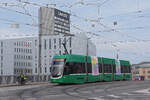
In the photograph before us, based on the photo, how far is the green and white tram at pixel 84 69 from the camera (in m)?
27.8

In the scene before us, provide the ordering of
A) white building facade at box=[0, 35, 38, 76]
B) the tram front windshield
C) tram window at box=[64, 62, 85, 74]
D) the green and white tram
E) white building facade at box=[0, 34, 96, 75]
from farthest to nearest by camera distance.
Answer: white building facade at box=[0, 35, 38, 76], white building facade at box=[0, 34, 96, 75], tram window at box=[64, 62, 85, 74], the green and white tram, the tram front windshield

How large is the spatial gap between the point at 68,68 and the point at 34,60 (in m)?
96.3

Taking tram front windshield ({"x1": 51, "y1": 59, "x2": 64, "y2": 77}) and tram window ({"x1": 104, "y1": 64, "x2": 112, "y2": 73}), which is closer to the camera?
tram front windshield ({"x1": 51, "y1": 59, "x2": 64, "y2": 77})

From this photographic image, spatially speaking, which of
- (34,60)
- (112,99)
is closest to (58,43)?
(34,60)

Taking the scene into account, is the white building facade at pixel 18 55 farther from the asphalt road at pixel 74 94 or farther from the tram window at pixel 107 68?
the asphalt road at pixel 74 94

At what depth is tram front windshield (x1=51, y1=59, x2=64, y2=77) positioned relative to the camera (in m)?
27.7

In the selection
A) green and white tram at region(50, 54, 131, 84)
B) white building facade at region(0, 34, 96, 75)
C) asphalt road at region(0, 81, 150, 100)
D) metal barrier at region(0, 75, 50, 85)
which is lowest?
asphalt road at region(0, 81, 150, 100)

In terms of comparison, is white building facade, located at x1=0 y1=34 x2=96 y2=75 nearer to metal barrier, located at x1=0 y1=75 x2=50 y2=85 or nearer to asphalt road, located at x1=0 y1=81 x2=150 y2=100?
metal barrier, located at x1=0 y1=75 x2=50 y2=85

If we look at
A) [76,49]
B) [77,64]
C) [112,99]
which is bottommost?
[112,99]

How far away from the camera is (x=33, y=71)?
122875 mm

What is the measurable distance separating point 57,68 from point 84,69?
409 centimetres

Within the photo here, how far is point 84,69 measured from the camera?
30906 mm

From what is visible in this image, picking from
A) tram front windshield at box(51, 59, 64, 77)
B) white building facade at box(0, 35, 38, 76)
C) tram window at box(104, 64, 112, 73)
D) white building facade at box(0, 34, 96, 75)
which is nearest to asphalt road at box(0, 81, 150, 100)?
tram front windshield at box(51, 59, 64, 77)

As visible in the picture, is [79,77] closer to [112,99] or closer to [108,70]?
[108,70]
